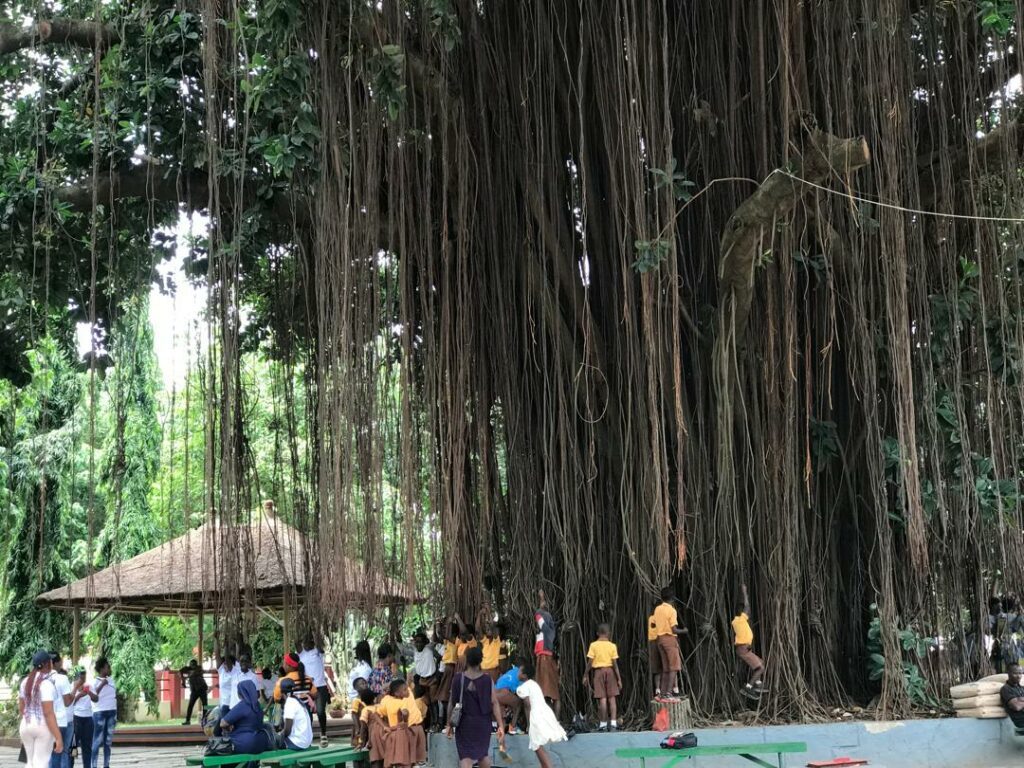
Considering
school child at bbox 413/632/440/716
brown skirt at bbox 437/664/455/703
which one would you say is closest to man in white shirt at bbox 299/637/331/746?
school child at bbox 413/632/440/716

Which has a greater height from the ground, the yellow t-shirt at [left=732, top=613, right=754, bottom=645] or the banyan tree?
the banyan tree

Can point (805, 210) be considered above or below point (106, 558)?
above

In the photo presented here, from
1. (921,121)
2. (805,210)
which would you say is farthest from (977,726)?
(921,121)

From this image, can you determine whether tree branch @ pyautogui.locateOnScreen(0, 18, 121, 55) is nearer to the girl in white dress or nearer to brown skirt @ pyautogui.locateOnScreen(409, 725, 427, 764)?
brown skirt @ pyautogui.locateOnScreen(409, 725, 427, 764)

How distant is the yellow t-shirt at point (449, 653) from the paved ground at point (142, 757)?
1.87 metres

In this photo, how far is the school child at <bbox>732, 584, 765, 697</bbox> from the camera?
21.2 feet

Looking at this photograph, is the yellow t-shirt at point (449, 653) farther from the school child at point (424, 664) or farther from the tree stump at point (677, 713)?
the tree stump at point (677, 713)

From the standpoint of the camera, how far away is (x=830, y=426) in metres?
6.90

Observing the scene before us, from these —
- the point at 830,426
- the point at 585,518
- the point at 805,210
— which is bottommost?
the point at 585,518

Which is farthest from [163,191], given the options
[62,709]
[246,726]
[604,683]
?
[604,683]

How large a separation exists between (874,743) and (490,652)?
2273 millimetres

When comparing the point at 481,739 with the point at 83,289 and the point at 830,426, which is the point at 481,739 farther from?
the point at 83,289

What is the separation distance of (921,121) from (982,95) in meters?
0.38

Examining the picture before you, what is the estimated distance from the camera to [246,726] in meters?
5.77
